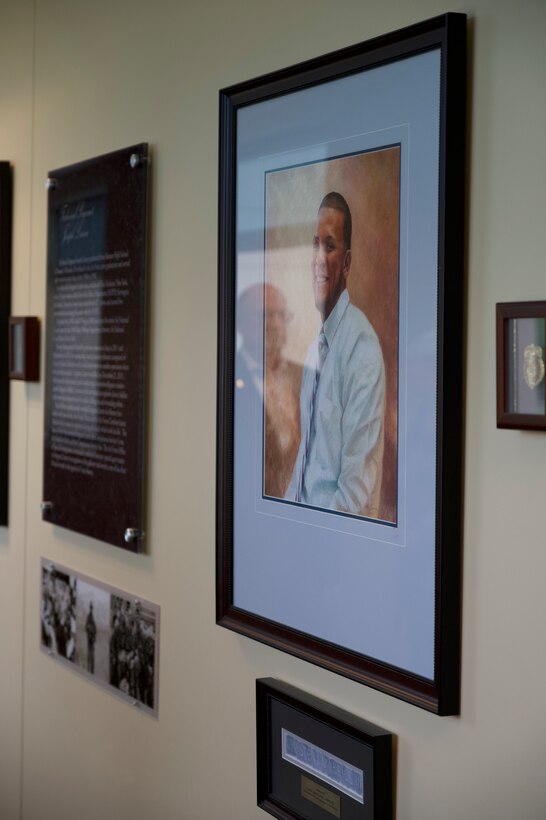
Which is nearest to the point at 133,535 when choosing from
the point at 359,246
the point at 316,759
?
the point at 316,759

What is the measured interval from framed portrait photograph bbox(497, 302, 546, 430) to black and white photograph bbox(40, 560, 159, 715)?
1077mm

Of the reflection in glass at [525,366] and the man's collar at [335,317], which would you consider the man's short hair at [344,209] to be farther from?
the reflection in glass at [525,366]

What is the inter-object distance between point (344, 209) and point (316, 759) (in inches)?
35.4

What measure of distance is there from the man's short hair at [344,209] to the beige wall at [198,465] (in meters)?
0.23

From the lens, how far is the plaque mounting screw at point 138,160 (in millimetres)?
2035

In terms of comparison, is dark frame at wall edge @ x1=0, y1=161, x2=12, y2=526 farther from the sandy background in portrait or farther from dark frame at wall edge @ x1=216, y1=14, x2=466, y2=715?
dark frame at wall edge @ x1=216, y1=14, x2=466, y2=715

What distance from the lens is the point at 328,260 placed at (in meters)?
1.54

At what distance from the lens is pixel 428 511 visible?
4.48ft

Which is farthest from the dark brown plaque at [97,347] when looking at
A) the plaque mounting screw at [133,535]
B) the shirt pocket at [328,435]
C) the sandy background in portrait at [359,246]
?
the shirt pocket at [328,435]

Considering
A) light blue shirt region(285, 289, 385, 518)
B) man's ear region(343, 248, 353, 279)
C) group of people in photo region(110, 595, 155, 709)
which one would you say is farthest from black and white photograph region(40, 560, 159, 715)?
man's ear region(343, 248, 353, 279)

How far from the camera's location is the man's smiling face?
4.97ft

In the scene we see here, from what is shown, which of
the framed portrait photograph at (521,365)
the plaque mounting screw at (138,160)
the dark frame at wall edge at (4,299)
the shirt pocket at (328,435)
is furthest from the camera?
the dark frame at wall edge at (4,299)

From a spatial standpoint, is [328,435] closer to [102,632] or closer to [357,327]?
[357,327]

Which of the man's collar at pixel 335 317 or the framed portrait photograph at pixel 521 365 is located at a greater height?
the man's collar at pixel 335 317
